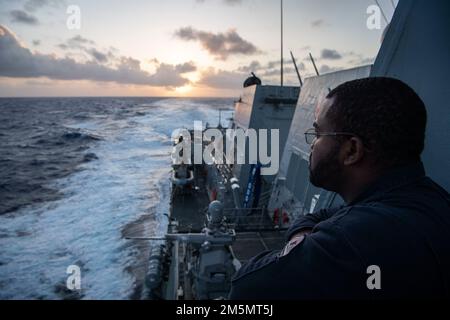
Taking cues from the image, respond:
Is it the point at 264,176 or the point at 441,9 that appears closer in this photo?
the point at 441,9

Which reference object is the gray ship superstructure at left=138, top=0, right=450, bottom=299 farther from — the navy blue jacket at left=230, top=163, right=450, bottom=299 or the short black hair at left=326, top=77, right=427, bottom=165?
the navy blue jacket at left=230, top=163, right=450, bottom=299

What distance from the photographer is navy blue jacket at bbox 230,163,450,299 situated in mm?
1101

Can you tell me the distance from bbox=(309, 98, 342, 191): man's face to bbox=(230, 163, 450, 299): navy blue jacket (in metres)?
0.37

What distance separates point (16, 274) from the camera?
43.5 ft

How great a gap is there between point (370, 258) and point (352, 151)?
0.58 m

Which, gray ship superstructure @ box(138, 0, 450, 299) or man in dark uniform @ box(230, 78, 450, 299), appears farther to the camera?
gray ship superstructure @ box(138, 0, 450, 299)

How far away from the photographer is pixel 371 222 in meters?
1.15

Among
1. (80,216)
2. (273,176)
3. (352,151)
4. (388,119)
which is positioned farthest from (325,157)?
(80,216)

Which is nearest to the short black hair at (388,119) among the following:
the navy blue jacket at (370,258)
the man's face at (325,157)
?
the man's face at (325,157)

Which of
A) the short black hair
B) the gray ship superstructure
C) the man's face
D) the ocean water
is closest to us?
the short black hair

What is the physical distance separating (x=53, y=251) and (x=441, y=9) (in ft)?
55.3

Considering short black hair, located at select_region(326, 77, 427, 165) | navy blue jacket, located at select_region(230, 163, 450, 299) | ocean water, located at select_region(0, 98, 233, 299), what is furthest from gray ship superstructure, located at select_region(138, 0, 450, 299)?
ocean water, located at select_region(0, 98, 233, 299)
